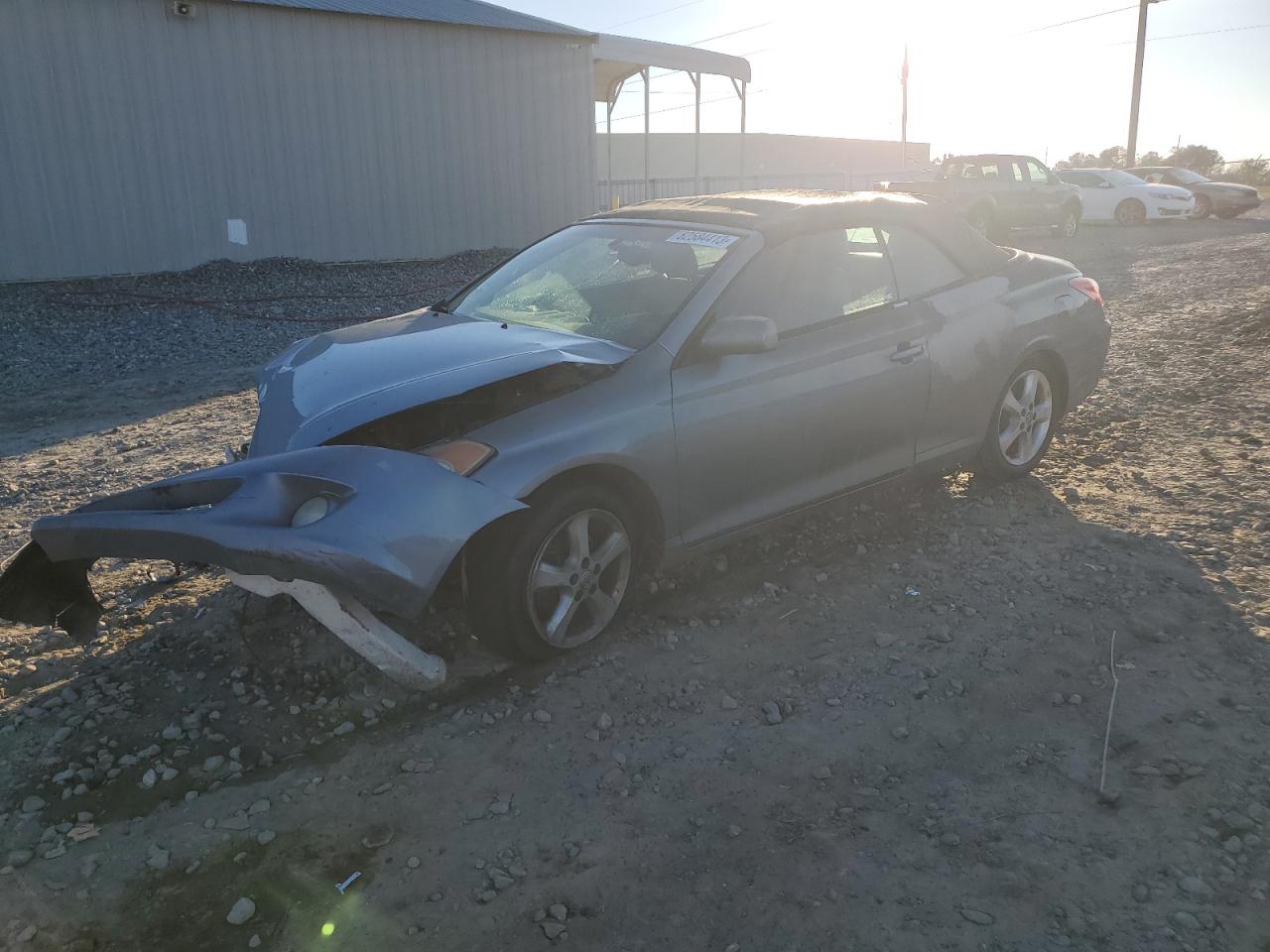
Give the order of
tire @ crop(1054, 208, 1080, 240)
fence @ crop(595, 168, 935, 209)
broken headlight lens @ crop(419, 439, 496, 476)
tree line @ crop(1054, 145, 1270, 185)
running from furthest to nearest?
tree line @ crop(1054, 145, 1270, 185) < fence @ crop(595, 168, 935, 209) < tire @ crop(1054, 208, 1080, 240) < broken headlight lens @ crop(419, 439, 496, 476)

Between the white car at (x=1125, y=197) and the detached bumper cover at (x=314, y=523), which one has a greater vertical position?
the white car at (x=1125, y=197)

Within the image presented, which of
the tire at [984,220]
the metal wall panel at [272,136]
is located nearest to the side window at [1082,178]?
the tire at [984,220]

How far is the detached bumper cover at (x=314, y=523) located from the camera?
115 inches

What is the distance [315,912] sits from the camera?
8.29 ft

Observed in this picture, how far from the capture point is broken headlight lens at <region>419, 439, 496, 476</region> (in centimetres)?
328

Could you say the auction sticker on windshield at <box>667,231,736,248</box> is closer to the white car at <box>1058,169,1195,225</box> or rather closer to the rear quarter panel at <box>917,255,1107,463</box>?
the rear quarter panel at <box>917,255,1107,463</box>

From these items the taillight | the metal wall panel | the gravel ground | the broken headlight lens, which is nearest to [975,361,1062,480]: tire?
the taillight

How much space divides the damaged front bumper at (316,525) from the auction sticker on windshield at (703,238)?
1.72m

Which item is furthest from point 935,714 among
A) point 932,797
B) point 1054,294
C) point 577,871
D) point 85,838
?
point 1054,294

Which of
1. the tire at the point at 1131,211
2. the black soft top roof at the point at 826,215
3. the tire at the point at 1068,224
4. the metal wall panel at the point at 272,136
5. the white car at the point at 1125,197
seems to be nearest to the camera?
the black soft top roof at the point at 826,215

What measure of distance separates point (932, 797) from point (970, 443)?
2557 mm

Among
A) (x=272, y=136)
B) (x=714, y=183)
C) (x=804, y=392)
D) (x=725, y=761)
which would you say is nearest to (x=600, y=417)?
(x=804, y=392)

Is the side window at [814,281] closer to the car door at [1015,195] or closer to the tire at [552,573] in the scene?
the tire at [552,573]

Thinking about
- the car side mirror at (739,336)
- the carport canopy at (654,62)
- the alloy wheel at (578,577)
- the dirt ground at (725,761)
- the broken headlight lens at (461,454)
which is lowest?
the dirt ground at (725,761)
